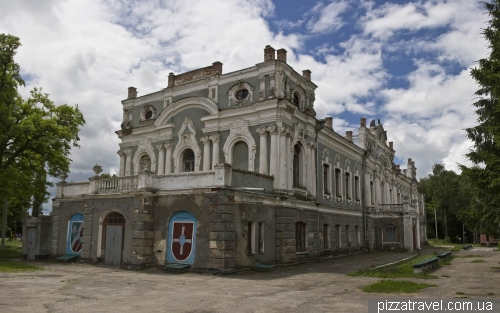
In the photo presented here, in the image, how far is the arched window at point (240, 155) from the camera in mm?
21281

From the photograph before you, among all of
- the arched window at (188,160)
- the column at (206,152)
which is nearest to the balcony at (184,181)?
the column at (206,152)

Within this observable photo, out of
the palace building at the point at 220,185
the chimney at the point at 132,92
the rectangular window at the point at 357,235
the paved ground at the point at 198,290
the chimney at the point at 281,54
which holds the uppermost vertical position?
the chimney at the point at 281,54

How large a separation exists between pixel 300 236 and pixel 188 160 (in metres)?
7.64

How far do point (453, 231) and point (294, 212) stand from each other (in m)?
48.7

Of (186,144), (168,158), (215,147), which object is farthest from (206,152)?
(168,158)

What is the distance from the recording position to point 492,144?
17531 mm

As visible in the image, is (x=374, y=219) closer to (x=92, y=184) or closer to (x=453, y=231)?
(x=92, y=184)

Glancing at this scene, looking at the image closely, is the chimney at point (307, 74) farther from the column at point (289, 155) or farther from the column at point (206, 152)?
the column at point (206, 152)

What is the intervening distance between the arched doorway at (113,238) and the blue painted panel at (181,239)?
250 cm

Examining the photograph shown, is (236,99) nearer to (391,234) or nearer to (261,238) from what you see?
(261,238)

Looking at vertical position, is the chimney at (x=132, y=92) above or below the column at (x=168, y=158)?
above

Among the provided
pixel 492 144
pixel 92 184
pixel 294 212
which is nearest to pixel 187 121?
pixel 92 184

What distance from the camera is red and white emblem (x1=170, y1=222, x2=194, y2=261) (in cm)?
Answer: 1666

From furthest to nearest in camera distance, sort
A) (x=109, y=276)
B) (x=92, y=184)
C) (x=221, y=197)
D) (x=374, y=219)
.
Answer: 1. (x=374, y=219)
2. (x=92, y=184)
3. (x=221, y=197)
4. (x=109, y=276)
